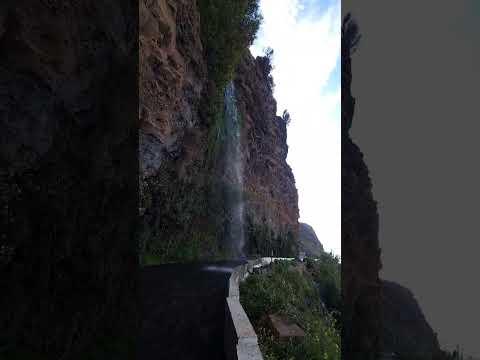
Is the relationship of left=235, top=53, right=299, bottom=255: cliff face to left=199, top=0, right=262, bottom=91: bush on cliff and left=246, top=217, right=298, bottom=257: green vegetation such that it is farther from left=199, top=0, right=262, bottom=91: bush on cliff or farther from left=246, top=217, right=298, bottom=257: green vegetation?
left=199, top=0, right=262, bottom=91: bush on cliff

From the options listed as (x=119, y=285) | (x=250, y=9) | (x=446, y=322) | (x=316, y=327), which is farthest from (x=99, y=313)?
(x=446, y=322)

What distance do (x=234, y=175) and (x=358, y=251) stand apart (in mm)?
15208

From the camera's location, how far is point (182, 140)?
13938 mm

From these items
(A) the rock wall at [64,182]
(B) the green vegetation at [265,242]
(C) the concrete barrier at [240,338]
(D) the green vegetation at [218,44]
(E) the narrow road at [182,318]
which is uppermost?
(D) the green vegetation at [218,44]

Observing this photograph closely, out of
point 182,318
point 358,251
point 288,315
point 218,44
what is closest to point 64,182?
point 182,318

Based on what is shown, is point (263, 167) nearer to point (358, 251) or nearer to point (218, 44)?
point (218, 44)

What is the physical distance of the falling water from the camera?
65.1 feet

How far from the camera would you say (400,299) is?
18797 millimetres

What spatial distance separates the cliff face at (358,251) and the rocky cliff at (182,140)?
734cm

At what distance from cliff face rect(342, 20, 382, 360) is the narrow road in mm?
2575

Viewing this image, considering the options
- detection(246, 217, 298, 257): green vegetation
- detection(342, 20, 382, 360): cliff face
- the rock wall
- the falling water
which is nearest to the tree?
detection(342, 20, 382, 360): cliff face

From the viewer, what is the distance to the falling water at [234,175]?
65.1ft

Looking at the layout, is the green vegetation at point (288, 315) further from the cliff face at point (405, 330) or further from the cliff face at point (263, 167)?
the cliff face at point (263, 167)

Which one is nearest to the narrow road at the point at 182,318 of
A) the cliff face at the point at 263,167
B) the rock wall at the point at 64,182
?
the rock wall at the point at 64,182
